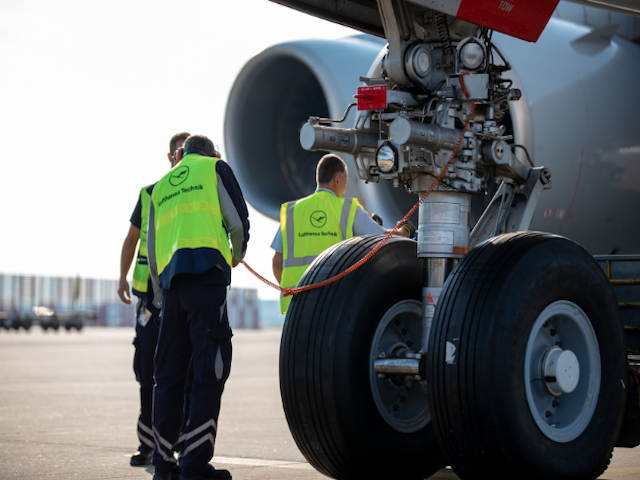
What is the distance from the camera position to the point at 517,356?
307 cm

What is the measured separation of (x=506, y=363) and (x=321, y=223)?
6.60ft

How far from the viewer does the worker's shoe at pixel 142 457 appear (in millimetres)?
4391

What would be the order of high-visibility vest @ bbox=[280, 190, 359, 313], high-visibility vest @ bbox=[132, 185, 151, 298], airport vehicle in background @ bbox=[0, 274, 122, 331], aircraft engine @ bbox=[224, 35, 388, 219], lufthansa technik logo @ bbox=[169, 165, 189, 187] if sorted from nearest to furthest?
lufthansa technik logo @ bbox=[169, 165, 189, 187]
high-visibility vest @ bbox=[132, 185, 151, 298]
high-visibility vest @ bbox=[280, 190, 359, 313]
aircraft engine @ bbox=[224, 35, 388, 219]
airport vehicle in background @ bbox=[0, 274, 122, 331]

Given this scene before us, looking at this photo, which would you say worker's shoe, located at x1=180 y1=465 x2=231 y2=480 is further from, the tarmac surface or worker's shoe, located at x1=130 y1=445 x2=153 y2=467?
worker's shoe, located at x1=130 y1=445 x2=153 y2=467

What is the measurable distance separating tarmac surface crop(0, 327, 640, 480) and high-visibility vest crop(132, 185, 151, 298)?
3.04ft

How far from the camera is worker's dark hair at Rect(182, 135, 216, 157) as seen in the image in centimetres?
413

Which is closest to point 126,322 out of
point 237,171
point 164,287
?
point 237,171

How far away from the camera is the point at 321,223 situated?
191 inches

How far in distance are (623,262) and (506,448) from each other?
143cm

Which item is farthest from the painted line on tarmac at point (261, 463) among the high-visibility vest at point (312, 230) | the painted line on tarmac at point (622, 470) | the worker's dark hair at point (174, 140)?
the worker's dark hair at point (174, 140)

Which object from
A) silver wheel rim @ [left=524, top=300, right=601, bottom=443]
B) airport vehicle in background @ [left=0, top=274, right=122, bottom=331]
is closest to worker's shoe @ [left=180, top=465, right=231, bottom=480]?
silver wheel rim @ [left=524, top=300, right=601, bottom=443]

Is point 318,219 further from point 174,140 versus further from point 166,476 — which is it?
point 166,476

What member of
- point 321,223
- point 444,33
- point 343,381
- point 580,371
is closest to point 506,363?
point 580,371

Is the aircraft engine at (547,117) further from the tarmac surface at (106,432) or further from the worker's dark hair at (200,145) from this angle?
the worker's dark hair at (200,145)
